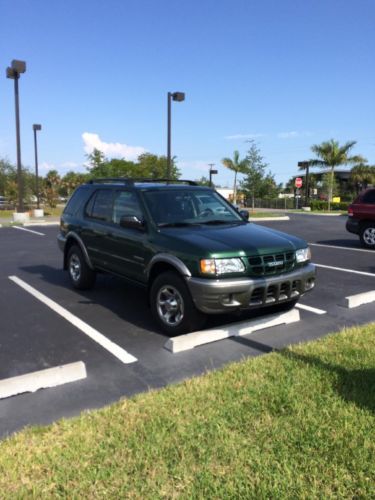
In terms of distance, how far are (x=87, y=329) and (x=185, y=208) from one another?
6.27 ft

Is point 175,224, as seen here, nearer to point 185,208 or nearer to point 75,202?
point 185,208

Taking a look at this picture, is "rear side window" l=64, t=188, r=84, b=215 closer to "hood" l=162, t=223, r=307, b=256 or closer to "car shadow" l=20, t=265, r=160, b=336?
"car shadow" l=20, t=265, r=160, b=336

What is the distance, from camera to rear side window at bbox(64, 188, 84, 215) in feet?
22.7

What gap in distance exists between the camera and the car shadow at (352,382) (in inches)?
128

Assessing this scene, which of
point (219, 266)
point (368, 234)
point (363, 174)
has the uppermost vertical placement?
point (363, 174)

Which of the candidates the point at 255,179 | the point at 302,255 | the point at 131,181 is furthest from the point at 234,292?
the point at 255,179

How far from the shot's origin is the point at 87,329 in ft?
16.7

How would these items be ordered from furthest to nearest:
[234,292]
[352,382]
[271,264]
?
[271,264] → [234,292] → [352,382]

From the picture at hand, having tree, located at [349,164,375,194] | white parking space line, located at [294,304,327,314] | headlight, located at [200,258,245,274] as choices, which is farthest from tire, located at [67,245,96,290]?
tree, located at [349,164,375,194]

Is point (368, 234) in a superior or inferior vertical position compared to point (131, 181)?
inferior

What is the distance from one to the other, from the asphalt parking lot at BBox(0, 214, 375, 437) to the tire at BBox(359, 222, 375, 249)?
3762 millimetres

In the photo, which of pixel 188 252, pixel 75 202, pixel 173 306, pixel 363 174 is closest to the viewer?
pixel 188 252

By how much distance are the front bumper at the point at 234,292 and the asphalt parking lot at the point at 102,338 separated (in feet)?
1.46

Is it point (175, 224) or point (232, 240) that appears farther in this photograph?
point (175, 224)
